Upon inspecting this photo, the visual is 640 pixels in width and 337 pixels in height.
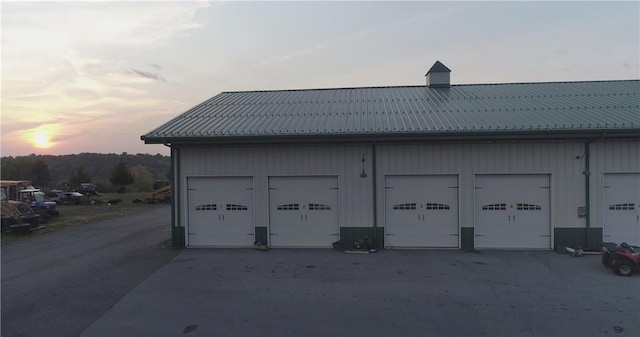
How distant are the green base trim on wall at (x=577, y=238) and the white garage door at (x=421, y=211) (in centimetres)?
306

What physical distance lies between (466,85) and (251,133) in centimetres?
1133

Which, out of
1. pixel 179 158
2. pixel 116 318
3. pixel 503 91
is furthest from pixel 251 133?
pixel 503 91

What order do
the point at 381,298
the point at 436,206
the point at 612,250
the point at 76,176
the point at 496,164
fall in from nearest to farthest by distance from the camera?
the point at 381,298
the point at 612,250
the point at 496,164
the point at 436,206
the point at 76,176

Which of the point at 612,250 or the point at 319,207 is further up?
the point at 319,207

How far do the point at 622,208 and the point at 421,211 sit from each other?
607 centimetres

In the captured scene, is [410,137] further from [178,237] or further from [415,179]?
[178,237]

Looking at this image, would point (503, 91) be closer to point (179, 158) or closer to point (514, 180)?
point (514, 180)

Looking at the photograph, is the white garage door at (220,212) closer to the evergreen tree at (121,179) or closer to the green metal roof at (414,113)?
the green metal roof at (414,113)

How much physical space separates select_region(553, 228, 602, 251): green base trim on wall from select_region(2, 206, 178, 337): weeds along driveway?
1189cm

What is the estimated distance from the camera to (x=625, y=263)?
928cm

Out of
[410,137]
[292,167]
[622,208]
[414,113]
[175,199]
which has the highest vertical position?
[414,113]

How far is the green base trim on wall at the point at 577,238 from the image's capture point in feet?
39.2

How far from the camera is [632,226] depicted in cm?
1200

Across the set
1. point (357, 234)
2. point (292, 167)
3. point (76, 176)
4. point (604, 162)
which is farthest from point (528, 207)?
point (76, 176)
